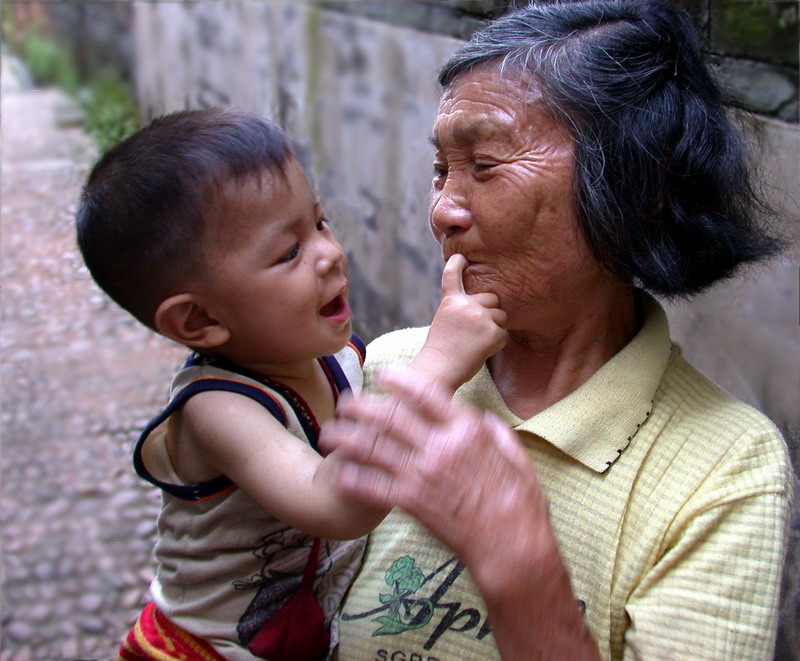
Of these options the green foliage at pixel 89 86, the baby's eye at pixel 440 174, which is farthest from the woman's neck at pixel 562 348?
the green foliage at pixel 89 86

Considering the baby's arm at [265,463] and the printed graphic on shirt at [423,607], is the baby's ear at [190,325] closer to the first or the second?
the baby's arm at [265,463]

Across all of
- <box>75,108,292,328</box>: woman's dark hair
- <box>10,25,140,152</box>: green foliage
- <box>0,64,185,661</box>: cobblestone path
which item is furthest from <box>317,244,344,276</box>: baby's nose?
<box>10,25,140,152</box>: green foliage

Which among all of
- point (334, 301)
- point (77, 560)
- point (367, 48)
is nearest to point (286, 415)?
point (334, 301)

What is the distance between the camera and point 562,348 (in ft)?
6.49

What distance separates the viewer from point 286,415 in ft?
5.86

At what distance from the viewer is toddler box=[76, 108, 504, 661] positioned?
167 cm

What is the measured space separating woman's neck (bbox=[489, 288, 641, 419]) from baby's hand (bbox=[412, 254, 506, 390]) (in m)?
0.20

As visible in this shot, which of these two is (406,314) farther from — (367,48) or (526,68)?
(526,68)

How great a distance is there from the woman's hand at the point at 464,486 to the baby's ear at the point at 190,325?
548 millimetres

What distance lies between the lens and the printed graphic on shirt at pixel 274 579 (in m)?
1.85

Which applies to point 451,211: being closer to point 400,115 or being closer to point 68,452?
point 400,115

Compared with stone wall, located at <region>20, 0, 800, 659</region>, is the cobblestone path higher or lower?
lower

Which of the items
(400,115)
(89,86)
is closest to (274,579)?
(400,115)

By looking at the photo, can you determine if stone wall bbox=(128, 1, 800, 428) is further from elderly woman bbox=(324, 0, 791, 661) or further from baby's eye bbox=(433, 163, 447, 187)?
baby's eye bbox=(433, 163, 447, 187)
